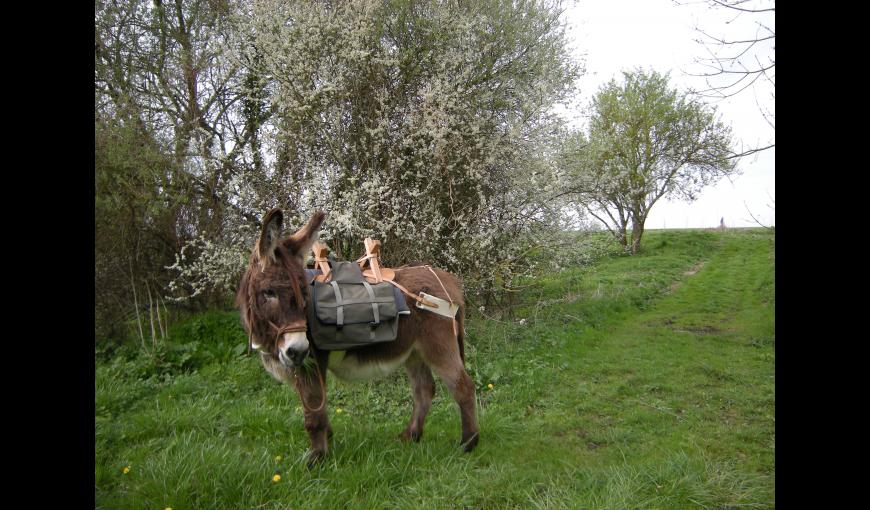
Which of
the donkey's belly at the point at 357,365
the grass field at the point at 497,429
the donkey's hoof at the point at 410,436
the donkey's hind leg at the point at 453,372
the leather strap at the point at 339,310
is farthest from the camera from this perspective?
the donkey's hoof at the point at 410,436

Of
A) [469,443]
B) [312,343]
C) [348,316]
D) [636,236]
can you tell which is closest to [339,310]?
[348,316]

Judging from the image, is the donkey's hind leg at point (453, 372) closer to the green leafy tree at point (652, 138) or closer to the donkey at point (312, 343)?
the donkey at point (312, 343)

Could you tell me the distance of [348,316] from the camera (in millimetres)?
3119

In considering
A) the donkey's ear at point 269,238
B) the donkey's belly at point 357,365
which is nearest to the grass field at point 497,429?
the donkey's belly at point 357,365

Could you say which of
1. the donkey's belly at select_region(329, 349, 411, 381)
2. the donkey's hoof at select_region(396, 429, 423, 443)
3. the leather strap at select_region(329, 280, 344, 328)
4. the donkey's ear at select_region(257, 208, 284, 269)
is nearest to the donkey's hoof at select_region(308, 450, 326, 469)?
the donkey's belly at select_region(329, 349, 411, 381)

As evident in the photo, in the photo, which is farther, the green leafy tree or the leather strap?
the green leafy tree

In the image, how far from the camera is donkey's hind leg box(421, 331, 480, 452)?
3516 millimetres

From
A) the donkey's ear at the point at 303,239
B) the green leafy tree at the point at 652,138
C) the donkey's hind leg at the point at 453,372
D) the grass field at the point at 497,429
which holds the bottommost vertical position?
the grass field at the point at 497,429

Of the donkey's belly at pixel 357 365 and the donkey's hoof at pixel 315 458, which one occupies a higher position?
the donkey's belly at pixel 357 365

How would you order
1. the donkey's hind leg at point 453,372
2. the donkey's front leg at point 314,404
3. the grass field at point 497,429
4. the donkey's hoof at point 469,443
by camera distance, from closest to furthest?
the grass field at point 497,429 → the donkey's front leg at point 314,404 → the donkey's hind leg at point 453,372 → the donkey's hoof at point 469,443

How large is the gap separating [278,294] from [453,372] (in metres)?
1.52

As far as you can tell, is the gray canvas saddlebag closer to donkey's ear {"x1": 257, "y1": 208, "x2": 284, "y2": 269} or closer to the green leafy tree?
donkey's ear {"x1": 257, "y1": 208, "x2": 284, "y2": 269}

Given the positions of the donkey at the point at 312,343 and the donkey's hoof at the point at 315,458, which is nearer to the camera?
the donkey at the point at 312,343

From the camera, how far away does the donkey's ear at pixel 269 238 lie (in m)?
2.75
